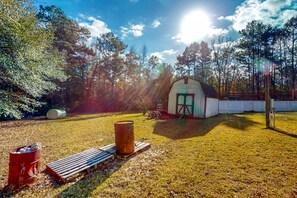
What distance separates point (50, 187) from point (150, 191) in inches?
85.8

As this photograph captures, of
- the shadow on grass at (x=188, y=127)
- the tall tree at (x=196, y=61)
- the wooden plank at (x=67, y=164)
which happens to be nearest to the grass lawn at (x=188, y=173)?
the wooden plank at (x=67, y=164)

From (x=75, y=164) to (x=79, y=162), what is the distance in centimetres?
13

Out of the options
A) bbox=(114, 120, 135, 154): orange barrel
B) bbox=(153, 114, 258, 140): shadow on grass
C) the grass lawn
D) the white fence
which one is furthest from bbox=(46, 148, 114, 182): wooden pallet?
the white fence

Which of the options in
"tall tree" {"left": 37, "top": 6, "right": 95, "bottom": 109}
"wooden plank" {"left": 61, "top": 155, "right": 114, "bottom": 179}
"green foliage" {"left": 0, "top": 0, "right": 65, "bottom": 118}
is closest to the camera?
"wooden plank" {"left": 61, "top": 155, "right": 114, "bottom": 179}

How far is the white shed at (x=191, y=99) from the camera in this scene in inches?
504

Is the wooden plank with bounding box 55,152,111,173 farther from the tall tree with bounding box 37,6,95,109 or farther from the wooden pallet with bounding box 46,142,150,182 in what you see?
the tall tree with bounding box 37,6,95,109

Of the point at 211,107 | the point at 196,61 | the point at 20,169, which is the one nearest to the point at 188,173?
the point at 20,169

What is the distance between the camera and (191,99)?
1312 cm

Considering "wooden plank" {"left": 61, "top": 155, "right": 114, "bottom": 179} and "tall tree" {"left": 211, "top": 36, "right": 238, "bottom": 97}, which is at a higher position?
"tall tree" {"left": 211, "top": 36, "right": 238, "bottom": 97}

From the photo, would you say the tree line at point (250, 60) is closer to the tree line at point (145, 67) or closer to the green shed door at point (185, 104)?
the tree line at point (145, 67)

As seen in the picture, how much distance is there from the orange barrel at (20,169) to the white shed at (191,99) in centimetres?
1166

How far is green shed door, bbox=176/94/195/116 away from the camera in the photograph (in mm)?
13117

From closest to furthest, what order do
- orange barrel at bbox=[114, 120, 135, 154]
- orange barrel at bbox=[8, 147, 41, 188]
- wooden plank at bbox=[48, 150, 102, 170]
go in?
orange barrel at bbox=[8, 147, 41, 188]
wooden plank at bbox=[48, 150, 102, 170]
orange barrel at bbox=[114, 120, 135, 154]

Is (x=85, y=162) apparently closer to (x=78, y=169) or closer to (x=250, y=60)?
(x=78, y=169)
